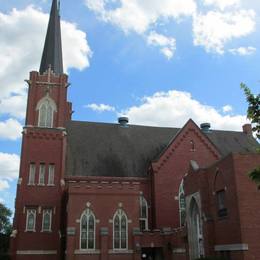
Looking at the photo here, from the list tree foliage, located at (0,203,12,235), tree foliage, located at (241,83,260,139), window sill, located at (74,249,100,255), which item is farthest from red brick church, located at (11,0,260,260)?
tree foliage, located at (0,203,12,235)

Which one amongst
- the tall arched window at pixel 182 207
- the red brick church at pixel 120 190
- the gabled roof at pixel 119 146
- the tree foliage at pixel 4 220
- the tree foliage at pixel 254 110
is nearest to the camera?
the tree foliage at pixel 254 110

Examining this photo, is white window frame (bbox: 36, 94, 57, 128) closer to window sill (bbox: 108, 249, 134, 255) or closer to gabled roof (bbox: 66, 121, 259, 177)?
gabled roof (bbox: 66, 121, 259, 177)

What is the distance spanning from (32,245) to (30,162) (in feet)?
24.0

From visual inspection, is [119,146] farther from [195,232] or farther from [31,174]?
[195,232]

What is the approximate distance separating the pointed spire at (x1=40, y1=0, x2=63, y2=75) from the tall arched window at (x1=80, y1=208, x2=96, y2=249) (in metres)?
15.9

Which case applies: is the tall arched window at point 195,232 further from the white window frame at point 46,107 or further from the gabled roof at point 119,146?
the white window frame at point 46,107

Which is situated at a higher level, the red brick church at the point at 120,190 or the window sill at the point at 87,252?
the red brick church at the point at 120,190

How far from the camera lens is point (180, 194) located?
35.9 meters

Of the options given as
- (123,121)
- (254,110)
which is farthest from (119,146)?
(254,110)

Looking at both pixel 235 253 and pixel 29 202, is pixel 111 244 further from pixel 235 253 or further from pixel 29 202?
pixel 235 253

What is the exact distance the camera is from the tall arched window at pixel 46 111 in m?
36.2

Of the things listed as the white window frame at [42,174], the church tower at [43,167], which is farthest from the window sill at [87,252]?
the white window frame at [42,174]

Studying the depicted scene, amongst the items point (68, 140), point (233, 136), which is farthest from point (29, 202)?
point (233, 136)

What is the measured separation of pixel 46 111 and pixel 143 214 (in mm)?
13687
